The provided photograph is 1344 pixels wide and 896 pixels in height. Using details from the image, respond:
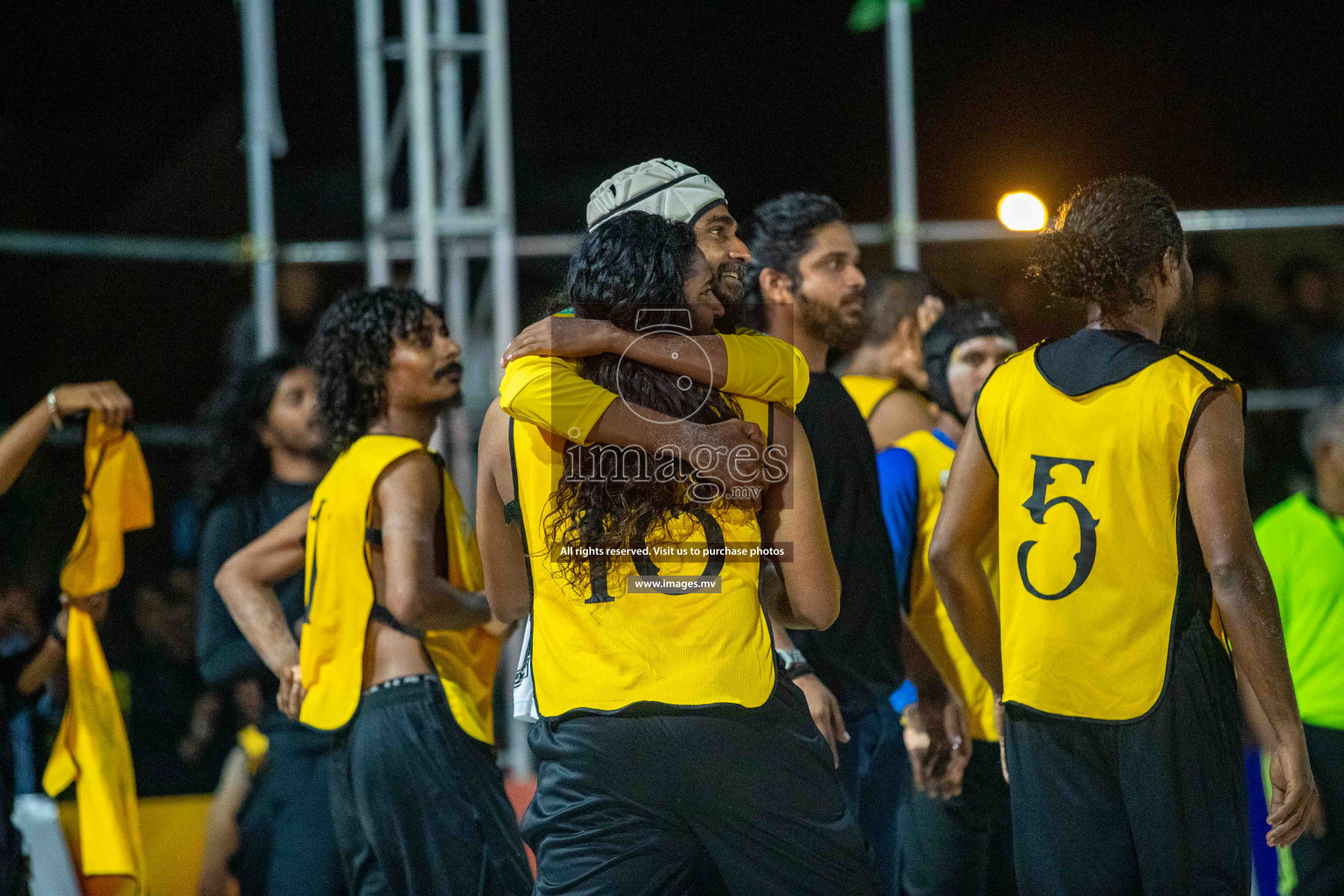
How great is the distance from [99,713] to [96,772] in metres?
0.15

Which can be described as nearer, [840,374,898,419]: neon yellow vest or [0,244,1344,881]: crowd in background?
[840,374,898,419]: neon yellow vest

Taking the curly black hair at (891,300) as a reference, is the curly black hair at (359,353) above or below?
below

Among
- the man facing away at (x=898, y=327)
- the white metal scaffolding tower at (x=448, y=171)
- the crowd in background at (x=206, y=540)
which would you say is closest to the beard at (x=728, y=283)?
the man facing away at (x=898, y=327)

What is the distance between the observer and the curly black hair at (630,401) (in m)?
2.04

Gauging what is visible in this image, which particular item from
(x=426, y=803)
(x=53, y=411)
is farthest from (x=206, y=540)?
(x=426, y=803)

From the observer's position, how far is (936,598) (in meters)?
3.38

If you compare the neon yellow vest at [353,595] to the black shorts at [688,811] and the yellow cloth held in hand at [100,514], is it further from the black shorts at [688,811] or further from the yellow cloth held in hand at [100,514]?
the black shorts at [688,811]

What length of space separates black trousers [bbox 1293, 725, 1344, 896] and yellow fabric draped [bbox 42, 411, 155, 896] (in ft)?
9.86

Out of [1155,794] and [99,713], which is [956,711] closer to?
[1155,794]

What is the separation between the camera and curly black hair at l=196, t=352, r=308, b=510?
4422 millimetres

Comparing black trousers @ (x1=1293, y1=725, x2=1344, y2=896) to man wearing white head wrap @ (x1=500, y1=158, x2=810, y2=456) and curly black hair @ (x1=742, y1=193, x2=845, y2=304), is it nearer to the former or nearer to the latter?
curly black hair @ (x1=742, y1=193, x2=845, y2=304)

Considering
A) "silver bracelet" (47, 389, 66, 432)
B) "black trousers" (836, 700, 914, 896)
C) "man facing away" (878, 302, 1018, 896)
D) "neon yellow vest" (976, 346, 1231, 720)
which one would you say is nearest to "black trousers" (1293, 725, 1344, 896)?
"man facing away" (878, 302, 1018, 896)

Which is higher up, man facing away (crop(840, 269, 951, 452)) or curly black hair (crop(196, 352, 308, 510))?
man facing away (crop(840, 269, 951, 452))

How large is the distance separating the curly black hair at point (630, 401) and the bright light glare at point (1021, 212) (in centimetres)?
398
